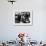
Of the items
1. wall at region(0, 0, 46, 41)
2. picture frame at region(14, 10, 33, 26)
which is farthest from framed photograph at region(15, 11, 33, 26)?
wall at region(0, 0, 46, 41)

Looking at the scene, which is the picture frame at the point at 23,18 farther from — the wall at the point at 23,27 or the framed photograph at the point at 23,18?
the wall at the point at 23,27

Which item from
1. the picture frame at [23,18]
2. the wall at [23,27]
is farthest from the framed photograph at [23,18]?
the wall at [23,27]

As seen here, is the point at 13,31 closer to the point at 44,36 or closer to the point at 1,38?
the point at 1,38

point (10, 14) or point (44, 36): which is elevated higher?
point (10, 14)

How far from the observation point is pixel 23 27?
15.5 ft

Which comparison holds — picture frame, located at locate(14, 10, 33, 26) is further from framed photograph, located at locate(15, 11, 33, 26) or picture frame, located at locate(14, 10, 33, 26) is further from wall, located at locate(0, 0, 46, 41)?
wall, located at locate(0, 0, 46, 41)

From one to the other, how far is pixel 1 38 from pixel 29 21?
112 centimetres

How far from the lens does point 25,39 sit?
4141mm

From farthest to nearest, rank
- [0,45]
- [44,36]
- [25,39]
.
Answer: [44,36] < [25,39] < [0,45]

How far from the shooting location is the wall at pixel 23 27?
15.3ft

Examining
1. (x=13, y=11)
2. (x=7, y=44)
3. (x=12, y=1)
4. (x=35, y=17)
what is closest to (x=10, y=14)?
(x=13, y=11)

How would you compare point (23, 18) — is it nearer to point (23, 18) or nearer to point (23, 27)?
point (23, 18)

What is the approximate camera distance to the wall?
15.3ft

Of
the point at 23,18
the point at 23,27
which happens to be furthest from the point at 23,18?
the point at 23,27
